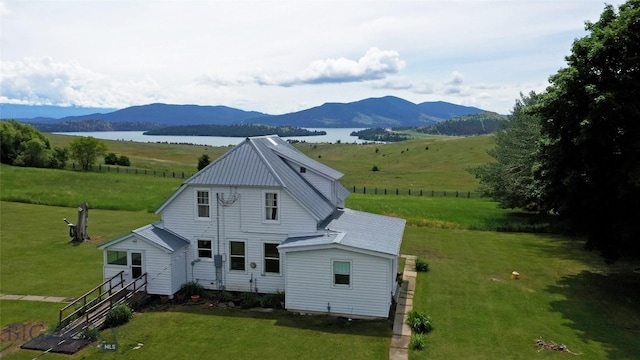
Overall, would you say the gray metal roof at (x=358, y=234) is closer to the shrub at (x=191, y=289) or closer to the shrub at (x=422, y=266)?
the shrub at (x=422, y=266)

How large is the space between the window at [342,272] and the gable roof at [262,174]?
2901mm

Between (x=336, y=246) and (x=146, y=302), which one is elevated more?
(x=336, y=246)

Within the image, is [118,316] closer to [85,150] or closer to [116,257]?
[116,257]

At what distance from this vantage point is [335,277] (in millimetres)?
21266

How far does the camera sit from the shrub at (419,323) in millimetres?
19672

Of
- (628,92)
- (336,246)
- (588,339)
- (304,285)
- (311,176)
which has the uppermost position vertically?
(628,92)

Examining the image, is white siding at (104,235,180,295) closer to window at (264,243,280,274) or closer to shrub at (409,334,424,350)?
window at (264,243,280,274)

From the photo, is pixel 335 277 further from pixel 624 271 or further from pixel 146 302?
pixel 624 271

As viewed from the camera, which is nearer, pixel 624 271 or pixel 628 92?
pixel 628 92

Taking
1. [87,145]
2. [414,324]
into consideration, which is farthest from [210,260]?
[87,145]

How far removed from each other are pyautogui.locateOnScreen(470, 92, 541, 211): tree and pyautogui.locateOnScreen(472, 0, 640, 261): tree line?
15070mm

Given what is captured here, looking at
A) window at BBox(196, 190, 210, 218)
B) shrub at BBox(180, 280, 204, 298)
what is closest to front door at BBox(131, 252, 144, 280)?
shrub at BBox(180, 280, 204, 298)

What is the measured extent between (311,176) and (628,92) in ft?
51.6

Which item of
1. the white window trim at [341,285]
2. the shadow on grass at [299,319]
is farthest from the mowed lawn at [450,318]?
the white window trim at [341,285]
